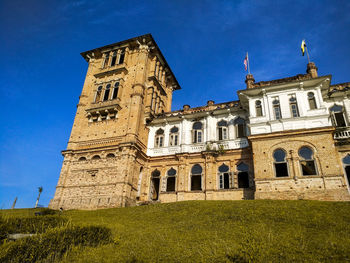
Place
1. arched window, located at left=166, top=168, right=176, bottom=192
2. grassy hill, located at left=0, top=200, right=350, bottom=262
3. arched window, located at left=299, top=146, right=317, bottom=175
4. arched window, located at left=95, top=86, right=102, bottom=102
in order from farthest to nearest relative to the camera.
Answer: arched window, located at left=95, top=86, right=102, bottom=102
arched window, located at left=166, top=168, right=176, bottom=192
arched window, located at left=299, top=146, right=317, bottom=175
grassy hill, located at left=0, top=200, right=350, bottom=262

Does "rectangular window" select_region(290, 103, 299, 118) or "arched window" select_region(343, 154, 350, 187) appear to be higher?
"rectangular window" select_region(290, 103, 299, 118)

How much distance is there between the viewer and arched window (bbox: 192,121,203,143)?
2833 cm

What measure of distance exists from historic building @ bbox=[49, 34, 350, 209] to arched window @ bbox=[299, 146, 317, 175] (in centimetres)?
7

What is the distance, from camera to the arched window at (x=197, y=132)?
93.0 ft

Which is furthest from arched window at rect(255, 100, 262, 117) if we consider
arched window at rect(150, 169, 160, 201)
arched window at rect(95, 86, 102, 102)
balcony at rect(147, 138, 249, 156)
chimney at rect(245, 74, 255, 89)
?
arched window at rect(95, 86, 102, 102)

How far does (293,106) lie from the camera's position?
23.0 metres

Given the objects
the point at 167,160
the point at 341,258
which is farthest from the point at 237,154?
the point at 341,258

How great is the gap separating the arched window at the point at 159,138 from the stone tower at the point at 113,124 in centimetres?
127

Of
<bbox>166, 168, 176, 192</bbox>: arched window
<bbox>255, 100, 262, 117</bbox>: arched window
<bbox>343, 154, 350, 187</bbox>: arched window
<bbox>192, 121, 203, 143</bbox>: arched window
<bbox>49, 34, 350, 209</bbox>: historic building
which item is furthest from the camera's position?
<bbox>192, 121, 203, 143</bbox>: arched window

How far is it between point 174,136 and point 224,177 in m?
7.81

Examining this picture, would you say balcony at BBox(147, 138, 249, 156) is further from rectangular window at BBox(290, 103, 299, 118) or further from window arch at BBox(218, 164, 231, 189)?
rectangular window at BBox(290, 103, 299, 118)

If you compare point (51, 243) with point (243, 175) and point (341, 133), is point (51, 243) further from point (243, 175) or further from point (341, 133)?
point (341, 133)

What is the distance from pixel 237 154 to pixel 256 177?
14.6 feet

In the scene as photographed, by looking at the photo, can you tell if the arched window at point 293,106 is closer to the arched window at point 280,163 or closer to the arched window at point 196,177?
the arched window at point 280,163
